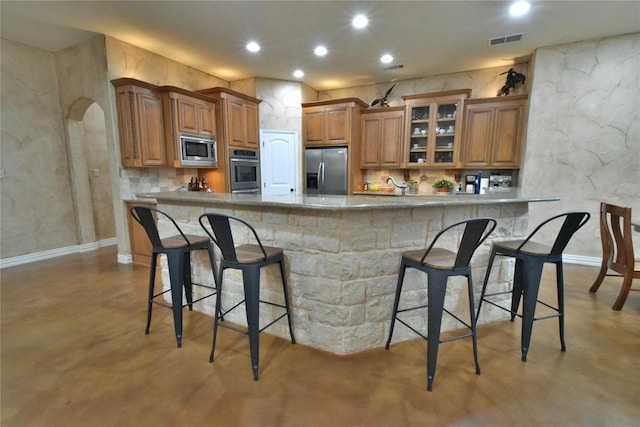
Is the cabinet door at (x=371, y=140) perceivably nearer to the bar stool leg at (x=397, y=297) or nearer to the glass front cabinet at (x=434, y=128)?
the glass front cabinet at (x=434, y=128)

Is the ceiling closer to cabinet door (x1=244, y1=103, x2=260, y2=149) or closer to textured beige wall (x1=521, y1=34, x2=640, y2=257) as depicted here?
textured beige wall (x1=521, y1=34, x2=640, y2=257)

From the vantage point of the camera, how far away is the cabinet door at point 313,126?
528 centimetres

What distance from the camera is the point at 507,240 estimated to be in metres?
2.29

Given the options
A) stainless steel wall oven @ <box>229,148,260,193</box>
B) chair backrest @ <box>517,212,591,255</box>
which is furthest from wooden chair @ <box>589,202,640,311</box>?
stainless steel wall oven @ <box>229,148,260,193</box>

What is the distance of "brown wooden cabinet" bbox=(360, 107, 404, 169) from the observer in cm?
507

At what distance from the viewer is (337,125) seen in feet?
17.0

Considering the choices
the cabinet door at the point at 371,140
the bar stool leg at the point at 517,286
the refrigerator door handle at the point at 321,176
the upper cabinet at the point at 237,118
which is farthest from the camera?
the refrigerator door handle at the point at 321,176

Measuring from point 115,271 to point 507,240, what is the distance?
4316 millimetres

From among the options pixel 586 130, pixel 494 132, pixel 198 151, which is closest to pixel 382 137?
pixel 494 132

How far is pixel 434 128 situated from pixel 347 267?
149 inches

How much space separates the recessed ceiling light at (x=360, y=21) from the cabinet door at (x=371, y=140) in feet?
6.70

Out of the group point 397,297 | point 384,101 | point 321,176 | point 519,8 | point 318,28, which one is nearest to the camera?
point 397,297

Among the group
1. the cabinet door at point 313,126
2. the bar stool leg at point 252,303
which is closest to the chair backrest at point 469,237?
the bar stool leg at point 252,303

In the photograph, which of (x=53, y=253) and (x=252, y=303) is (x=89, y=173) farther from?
(x=252, y=303)
